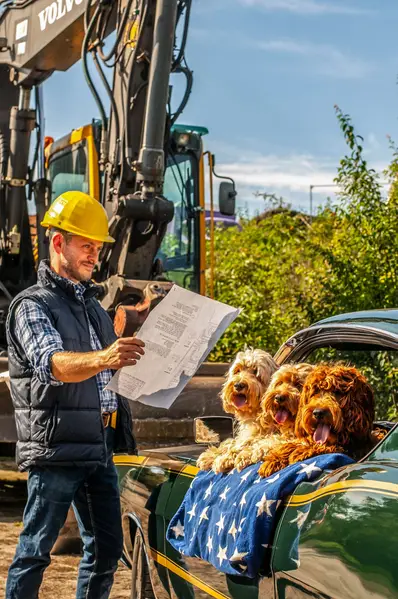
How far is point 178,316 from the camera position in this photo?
14.7ft

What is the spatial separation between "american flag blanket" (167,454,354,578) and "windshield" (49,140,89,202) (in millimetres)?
7686

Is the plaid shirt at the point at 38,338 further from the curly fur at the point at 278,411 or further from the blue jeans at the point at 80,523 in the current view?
the curly fur at the point at 278,411

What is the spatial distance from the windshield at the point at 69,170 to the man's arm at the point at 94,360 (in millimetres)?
7173

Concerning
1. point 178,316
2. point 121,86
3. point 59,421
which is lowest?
point 59,421

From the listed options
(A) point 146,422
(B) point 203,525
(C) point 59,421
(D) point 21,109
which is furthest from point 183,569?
(D) point 21,109

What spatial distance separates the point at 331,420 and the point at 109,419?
1.64 metres

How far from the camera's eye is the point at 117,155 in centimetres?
1009

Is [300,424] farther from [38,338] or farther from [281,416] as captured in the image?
[38,338]

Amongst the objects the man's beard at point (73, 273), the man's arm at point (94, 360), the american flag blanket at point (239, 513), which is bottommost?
the american flag blanket at point (239, 513)

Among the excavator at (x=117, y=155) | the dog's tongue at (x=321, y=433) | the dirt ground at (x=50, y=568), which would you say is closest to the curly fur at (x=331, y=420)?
the dog's tongue at (x=321, y=433)

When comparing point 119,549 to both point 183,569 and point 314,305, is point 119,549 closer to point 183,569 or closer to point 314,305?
point 183,569

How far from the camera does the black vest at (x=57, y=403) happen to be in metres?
4.63

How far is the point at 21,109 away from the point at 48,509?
829 centimetres

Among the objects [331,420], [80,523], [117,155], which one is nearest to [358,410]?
[331,420]
